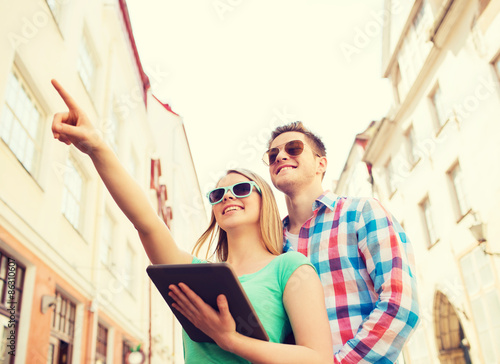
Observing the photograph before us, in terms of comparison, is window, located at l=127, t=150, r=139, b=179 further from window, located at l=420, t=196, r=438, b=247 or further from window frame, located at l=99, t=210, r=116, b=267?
window, located at l=420, t=196, r=438, b=247

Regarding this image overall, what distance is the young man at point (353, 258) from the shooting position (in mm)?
2105

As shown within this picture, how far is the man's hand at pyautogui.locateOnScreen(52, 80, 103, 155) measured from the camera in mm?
1815

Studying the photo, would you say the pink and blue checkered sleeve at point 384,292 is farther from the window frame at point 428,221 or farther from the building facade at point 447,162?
the window frame at point 428,221

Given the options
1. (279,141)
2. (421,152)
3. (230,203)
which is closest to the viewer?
(230,203)

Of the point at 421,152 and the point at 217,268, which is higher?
the point at 421,152

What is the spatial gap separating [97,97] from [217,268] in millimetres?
13364

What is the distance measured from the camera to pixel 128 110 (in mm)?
17766

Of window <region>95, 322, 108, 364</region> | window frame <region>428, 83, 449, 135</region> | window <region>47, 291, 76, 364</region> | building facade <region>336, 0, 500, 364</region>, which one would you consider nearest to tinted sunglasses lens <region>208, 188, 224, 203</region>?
window <region>47, 291, 76, 364</region>

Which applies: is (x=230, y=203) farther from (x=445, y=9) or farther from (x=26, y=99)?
(x=445, y=9)

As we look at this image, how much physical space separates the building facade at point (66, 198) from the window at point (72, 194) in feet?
0.09

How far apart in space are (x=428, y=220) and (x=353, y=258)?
16.6 meters

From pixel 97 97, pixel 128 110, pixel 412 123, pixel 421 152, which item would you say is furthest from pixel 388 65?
pixel 97 97

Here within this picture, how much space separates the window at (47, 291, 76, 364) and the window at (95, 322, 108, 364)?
201cm

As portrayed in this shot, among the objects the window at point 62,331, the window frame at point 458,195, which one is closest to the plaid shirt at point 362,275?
the window at point 62,331
